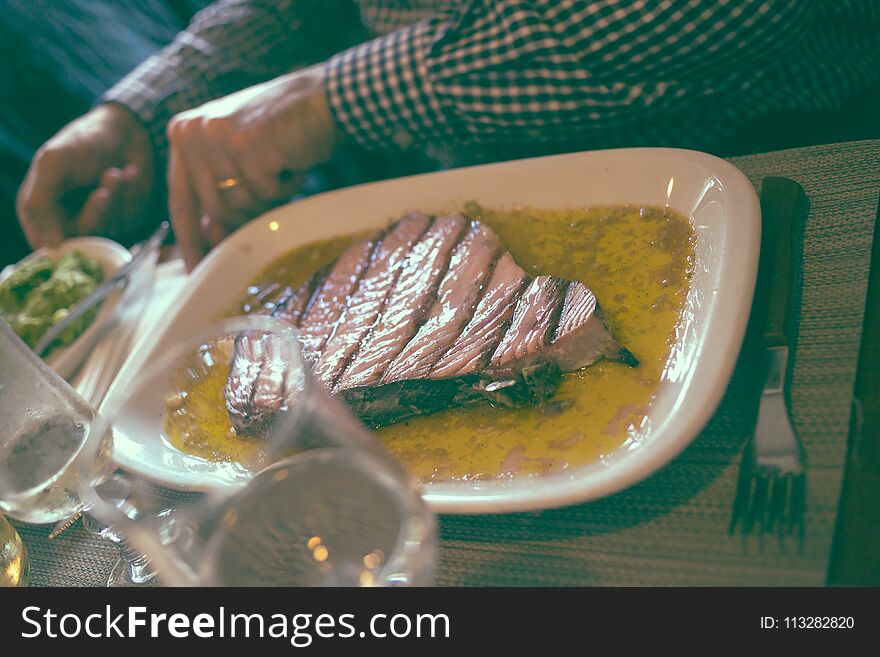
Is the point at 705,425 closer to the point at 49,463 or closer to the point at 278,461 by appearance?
the point at 278,461

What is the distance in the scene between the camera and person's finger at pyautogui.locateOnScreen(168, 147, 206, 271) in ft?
6.15

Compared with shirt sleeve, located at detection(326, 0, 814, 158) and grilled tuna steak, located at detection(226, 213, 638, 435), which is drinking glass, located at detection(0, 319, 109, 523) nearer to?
grilled tuna steak, located at detection(226, 213, 638, 435)

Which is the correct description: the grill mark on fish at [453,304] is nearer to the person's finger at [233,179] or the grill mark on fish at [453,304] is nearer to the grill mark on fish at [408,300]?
the grill mark on fish at [408,300]

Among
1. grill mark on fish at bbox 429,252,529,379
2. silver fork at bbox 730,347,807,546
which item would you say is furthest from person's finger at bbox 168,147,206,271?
silver fork at bbox 730,347,807,546

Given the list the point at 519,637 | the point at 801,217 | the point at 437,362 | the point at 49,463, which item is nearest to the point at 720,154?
the point at 801,217

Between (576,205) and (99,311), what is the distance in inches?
46.2

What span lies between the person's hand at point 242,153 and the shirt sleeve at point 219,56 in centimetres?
61

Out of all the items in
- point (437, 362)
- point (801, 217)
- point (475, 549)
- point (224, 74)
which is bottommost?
point (475, 549)

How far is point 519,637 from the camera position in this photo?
0.77 meters

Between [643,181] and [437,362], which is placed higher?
[643,181]

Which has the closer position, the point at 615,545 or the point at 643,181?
the point at 615,545

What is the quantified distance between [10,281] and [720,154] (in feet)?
6.10

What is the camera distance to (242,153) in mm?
1791

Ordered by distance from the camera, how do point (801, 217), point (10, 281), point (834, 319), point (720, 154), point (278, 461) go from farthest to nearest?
point (10, 281), point (720, 154), point (801, 217), point (834, 319), point (278, 461)
